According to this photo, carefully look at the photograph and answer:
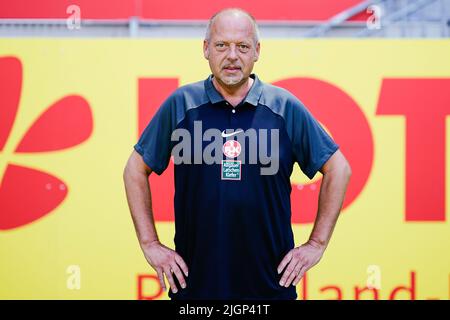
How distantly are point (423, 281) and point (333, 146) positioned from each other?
1.01 meters

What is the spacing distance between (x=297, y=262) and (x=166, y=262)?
0.40m

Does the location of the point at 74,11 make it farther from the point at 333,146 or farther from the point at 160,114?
the point at 333,146

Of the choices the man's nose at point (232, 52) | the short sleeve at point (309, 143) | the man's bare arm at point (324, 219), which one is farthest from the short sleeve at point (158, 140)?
the man's bare arm at point (324, 219)

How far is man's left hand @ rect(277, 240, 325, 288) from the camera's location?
1742 millimetres

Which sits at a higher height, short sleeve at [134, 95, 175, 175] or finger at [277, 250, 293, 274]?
short sleeve at [134, 95, 175, 175]

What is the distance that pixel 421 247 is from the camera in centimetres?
244

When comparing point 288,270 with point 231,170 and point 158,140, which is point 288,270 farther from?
point 158,140

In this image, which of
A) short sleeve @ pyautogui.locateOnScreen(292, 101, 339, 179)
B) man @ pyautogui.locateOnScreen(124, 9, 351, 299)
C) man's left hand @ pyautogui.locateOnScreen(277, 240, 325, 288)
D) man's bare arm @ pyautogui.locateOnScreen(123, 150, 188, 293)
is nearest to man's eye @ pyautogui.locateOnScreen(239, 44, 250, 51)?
man @ pyautogui.locateOnScreen(124, 9, 351, 299)

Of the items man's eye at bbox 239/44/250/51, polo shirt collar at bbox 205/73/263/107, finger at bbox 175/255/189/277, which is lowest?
finger at bbox 175/255/189/277

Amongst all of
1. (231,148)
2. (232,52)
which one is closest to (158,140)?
(231,148)

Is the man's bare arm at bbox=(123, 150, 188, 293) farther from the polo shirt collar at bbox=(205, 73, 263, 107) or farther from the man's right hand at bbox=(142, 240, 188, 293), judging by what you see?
the polo shirt collar at bbox=(205, 73, 263, 107)

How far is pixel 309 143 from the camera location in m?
1.74

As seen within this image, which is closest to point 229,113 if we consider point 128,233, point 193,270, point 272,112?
point 272,112
